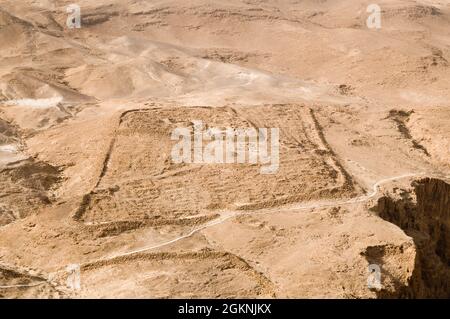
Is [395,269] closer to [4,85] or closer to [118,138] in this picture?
[118,138]

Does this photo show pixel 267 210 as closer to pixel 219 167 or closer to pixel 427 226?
pixel 219 167

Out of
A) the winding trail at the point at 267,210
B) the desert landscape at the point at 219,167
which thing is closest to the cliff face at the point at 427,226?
the desert landscape at the point at 219,167

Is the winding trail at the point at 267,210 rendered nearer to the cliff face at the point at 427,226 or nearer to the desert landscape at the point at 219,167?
the desert landscape at the point at 219,167

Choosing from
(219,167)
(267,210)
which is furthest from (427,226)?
(219,167)

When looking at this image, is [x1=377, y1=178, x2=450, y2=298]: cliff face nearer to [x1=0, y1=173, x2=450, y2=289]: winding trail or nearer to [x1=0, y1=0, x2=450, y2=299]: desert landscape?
[x1=0, y1=0, x2=450, y2=299]: desert landscape

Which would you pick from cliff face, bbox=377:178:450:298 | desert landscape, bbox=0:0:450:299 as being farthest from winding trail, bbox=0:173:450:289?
cliff face, bbox=377:178:450:298

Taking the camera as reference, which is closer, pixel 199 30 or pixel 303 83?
pixel 303 83
